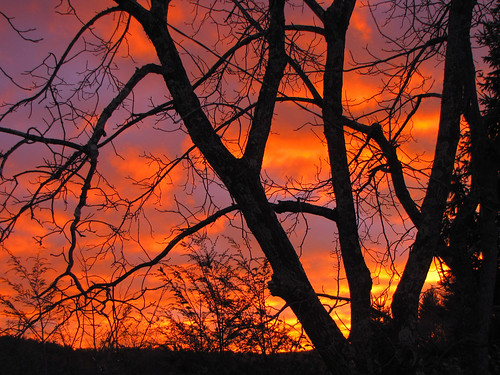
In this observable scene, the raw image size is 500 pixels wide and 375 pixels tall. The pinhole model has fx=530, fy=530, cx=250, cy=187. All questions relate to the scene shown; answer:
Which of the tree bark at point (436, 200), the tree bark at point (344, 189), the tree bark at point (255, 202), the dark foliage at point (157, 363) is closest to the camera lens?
the tree bark at point (255, 202)

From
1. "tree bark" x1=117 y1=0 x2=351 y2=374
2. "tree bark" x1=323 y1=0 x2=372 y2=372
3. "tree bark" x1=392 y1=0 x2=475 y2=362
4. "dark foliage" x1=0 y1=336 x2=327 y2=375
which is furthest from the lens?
"dark foliage" x1=0 y1=336 x2=327 y2=375

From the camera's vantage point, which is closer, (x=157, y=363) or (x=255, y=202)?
(x=255, y=202)

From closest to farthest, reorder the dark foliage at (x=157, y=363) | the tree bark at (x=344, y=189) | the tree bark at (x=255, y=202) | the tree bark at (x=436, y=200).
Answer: the tree bark at (x=255, y=202)
the tree bark at (x=436, y=200)
the tree bark at (x=344, y=189)
the dark foliage at (x=157, y=363)

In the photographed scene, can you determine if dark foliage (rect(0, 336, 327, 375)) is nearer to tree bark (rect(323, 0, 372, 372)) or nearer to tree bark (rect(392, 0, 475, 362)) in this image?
tree bark (rect(323, 0, 372, 372))

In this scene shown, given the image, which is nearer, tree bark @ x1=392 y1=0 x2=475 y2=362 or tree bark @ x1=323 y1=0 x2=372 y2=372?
tree bark @ x1=392 y1=0 x2=475 y2=362

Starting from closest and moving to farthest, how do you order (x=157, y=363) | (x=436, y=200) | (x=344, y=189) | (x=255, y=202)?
(x=255, y=202), (x=436, y=200), (x=344, y=189), (x=157, y=363)

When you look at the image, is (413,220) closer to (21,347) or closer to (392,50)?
(392,50)

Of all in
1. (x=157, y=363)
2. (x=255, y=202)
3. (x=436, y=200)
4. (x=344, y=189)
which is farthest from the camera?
(x=157, y=363)

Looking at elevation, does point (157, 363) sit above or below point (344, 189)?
below

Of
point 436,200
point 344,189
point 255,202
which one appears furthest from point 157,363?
point 436,200

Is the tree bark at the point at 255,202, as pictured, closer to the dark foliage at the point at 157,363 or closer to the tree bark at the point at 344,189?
the tree bark at the point at 344,189

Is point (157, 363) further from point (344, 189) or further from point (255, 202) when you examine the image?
point (255, 202)

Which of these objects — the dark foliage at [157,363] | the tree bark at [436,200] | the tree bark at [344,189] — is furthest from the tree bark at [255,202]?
the dark foliage at [157,363]

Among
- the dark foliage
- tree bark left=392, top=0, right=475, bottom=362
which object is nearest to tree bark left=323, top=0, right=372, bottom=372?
tree bark left=392, top=0, right=475, bottom=362
